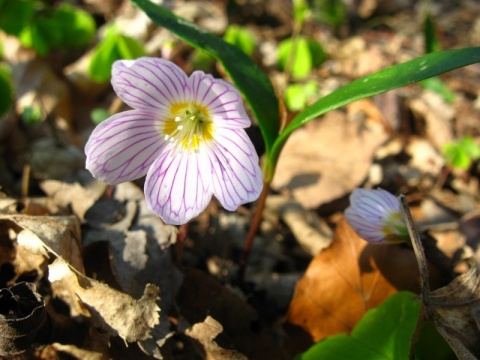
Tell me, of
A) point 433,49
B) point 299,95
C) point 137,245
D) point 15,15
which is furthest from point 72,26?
point 433,49

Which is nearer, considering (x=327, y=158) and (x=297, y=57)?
(x=327, y=158)

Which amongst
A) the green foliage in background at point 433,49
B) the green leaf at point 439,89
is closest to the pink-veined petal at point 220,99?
the green foliage in background at point 433,49

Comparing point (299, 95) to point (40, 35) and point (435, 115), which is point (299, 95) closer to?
point (435, 115)

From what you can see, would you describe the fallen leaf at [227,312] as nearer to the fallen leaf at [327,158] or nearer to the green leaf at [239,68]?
the green leaf at [239,68]

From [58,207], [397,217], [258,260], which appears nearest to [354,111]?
[258,260]

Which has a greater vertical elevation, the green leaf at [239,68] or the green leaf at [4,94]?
the green leaf at [239,68]

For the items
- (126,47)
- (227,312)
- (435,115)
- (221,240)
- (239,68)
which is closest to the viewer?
(239,68)

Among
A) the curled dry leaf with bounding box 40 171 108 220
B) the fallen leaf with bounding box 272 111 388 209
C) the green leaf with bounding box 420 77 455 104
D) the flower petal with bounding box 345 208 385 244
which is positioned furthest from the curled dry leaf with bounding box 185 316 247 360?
the green leaf with bounding box 420 77 455 104
